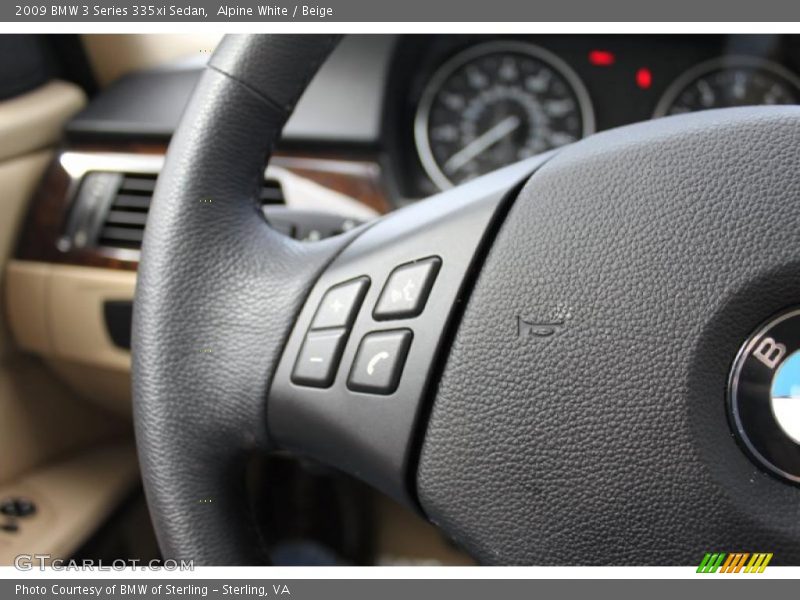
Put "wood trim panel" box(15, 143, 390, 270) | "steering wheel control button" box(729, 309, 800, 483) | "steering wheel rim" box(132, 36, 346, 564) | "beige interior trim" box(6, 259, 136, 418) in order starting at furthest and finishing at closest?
"beige interior trim" box(6, 259, 136, 418) < "wood trim panel" box(15, 143, 390, 270) < "steering wheel rim" box(132, 36, 346, 564) < "steering wheel control button" box(729, 309, 800, 483)

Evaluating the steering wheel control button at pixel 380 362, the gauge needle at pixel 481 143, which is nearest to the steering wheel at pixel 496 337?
the steering wheel control button at pixel 380 362

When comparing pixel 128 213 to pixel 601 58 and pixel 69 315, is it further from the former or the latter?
pixel 601 58

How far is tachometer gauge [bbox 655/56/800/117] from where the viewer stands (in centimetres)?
114

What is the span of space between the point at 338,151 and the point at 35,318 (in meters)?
0.46

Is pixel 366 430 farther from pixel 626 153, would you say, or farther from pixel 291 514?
pixel 291 514

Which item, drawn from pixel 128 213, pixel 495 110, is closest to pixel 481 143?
pixel 495 110

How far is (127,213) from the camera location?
1196 mm

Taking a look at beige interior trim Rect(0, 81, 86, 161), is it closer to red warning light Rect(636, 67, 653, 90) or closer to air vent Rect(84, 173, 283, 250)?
air vent Rect(84, 173, 283, 250)

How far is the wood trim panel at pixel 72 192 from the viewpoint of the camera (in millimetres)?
1103

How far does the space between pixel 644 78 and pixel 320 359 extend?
74 cm

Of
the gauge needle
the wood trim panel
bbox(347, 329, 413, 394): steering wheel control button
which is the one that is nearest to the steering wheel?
bbox(347, 329, 413, 394): steering wheel control button

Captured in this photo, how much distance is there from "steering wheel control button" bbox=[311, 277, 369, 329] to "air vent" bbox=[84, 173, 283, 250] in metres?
0.64

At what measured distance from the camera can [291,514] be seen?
1.51m
